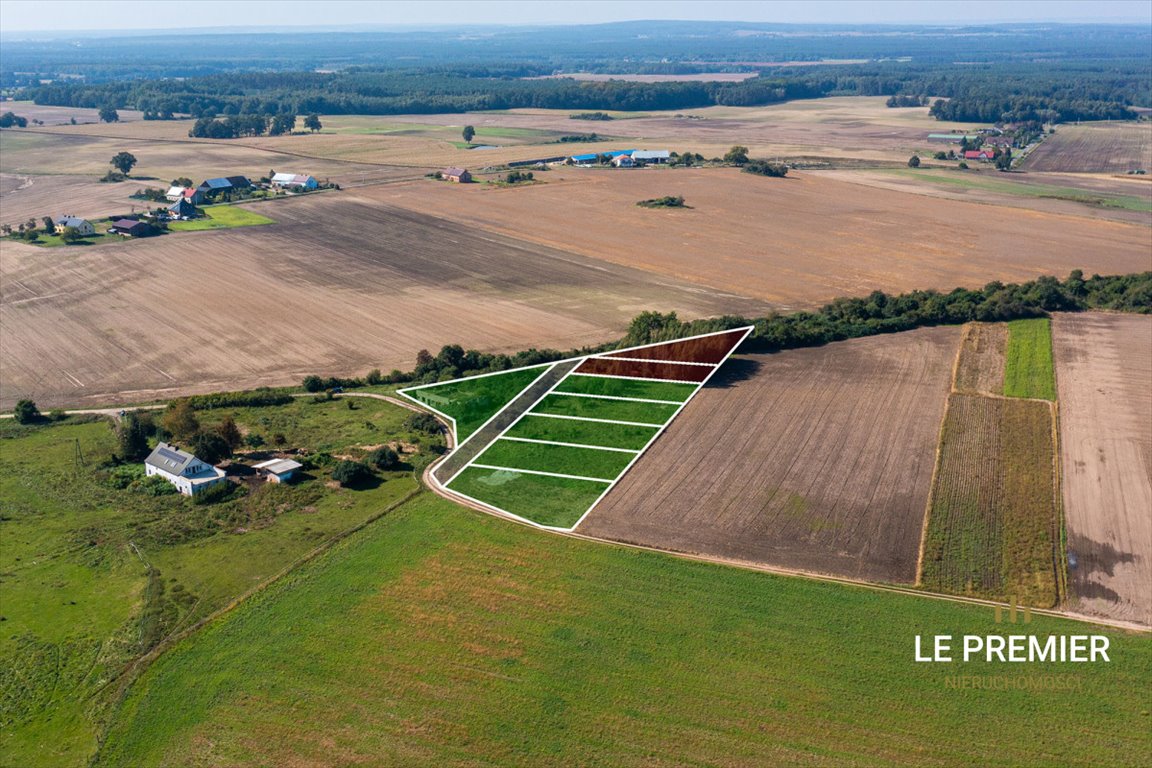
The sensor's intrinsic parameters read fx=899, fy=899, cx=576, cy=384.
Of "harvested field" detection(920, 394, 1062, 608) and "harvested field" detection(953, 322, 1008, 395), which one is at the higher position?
"harvested field" detection(953, 322, 1008, 395)

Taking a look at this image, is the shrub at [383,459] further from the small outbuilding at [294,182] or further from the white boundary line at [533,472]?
the small outbuilding at [294,182]

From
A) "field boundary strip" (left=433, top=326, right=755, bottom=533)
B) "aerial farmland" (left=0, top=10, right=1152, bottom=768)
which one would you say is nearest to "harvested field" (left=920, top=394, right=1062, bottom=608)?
"aerial farmland" (left=0, top=10, right=1152, bottom=768)

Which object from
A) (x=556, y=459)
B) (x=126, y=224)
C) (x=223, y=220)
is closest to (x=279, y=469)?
(x=556, y=459)

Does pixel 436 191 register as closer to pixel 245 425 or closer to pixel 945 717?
pixel 245 425

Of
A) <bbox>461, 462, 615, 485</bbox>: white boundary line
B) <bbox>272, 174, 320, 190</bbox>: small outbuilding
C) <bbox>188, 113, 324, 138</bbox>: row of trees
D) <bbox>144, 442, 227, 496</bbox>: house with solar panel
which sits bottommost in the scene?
<bbox>144, 442, 227, 496</bbox>: house with solar panel

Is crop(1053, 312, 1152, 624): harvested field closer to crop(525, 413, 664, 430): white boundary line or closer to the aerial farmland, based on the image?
the aerial farmland

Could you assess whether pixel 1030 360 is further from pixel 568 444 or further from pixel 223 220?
pixel 223 220

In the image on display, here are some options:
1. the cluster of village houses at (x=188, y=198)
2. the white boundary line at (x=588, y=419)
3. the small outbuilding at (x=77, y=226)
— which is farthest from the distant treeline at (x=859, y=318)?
the small outbuilding at (x=77, y=226)

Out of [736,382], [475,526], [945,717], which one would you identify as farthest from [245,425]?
[945,717]
